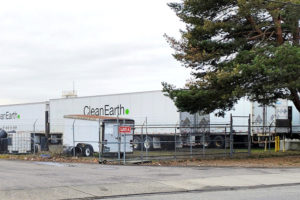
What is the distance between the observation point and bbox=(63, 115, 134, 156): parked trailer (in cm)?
2328

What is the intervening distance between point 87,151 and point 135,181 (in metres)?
10.6

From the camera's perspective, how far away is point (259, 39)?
22234 mm

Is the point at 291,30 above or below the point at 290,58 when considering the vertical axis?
above

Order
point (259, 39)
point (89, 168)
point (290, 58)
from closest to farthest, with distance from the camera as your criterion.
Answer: point (89, 168)
point (290, 58)
point (259, 39)

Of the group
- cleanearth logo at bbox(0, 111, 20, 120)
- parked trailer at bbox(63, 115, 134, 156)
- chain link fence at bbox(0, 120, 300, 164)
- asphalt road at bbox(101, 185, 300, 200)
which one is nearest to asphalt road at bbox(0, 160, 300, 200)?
asphalt road at bbox(101, 185, 300, 200)

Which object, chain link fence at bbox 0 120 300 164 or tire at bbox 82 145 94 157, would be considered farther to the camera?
tire at bbox 82 145 94 157

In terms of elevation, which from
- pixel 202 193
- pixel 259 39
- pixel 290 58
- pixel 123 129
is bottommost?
pixel 202 193

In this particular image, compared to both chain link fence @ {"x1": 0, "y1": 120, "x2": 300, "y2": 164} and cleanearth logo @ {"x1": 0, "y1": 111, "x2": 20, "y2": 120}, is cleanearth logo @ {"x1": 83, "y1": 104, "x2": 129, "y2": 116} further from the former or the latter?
cleanearth logo @ {"x1": 0, "y1": 111, "x2": 20, "y2": 120}

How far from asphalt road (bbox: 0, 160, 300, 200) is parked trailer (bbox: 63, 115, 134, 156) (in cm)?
495

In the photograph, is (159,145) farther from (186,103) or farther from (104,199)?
(104,199)

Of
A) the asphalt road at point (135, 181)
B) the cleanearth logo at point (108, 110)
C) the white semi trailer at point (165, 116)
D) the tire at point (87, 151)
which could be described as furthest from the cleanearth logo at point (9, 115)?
the asphalt road at point (135, 181)

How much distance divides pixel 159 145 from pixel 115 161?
10150mm

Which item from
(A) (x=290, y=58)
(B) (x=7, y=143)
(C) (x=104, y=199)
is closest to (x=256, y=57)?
(A) (x=290, y=58)

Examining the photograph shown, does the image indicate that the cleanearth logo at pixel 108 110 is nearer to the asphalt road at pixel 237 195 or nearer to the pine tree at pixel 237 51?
the pine tree at pixel 237 51
